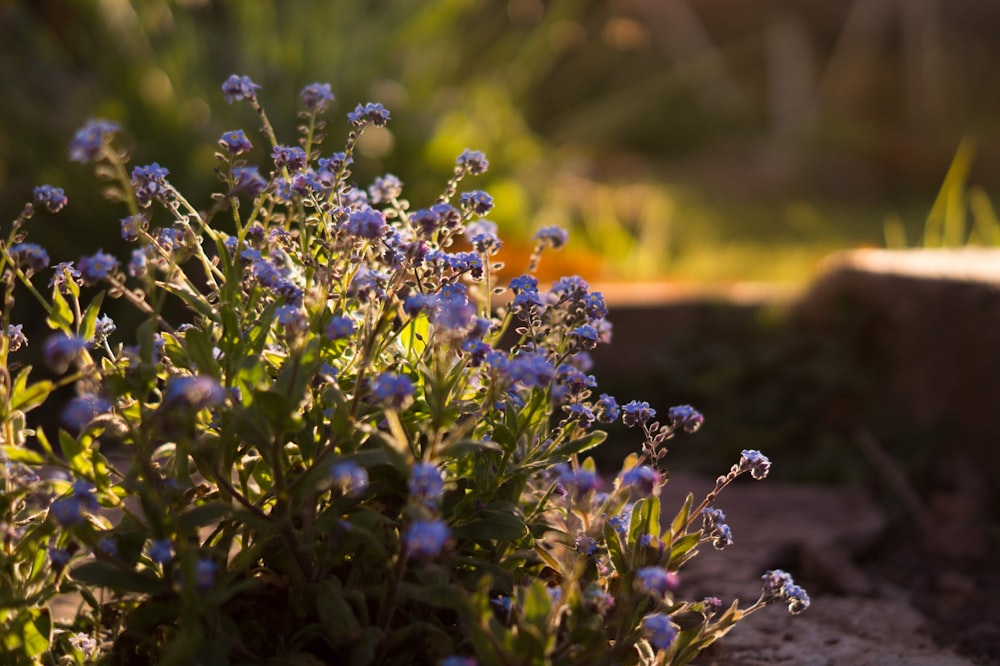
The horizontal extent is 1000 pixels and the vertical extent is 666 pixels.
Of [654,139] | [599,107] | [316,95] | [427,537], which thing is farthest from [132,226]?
[654,139]

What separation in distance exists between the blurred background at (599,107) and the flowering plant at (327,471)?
2558 millimetres

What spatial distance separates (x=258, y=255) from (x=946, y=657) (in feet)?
4.47

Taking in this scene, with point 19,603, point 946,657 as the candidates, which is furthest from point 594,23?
point 19,603

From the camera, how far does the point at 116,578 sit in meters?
1.30

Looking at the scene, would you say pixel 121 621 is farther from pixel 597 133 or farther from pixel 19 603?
pixel 597 133

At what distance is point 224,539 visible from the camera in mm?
1449

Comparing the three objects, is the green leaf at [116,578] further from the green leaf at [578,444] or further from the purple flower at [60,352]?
the green leaf at [578,444]

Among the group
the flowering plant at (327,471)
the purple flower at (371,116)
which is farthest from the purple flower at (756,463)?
the purple flower at (371,116)

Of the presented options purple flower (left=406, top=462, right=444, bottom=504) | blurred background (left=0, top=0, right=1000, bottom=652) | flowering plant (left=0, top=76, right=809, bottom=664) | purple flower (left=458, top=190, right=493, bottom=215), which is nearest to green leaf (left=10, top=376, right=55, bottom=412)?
flowering plant (left=0, top=76, right=809, bottom=664)

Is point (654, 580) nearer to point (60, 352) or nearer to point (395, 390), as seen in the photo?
point (395, 390)

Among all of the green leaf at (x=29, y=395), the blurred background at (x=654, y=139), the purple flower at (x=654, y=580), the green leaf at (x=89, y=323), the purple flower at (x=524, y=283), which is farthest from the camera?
the blurred background at (x=654, y=139)

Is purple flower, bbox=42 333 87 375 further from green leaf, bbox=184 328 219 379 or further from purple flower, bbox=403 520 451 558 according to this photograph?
purple flower, bbox=403 520 451 558

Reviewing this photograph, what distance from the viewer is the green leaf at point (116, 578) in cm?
129

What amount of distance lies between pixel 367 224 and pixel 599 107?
22.4 feet
